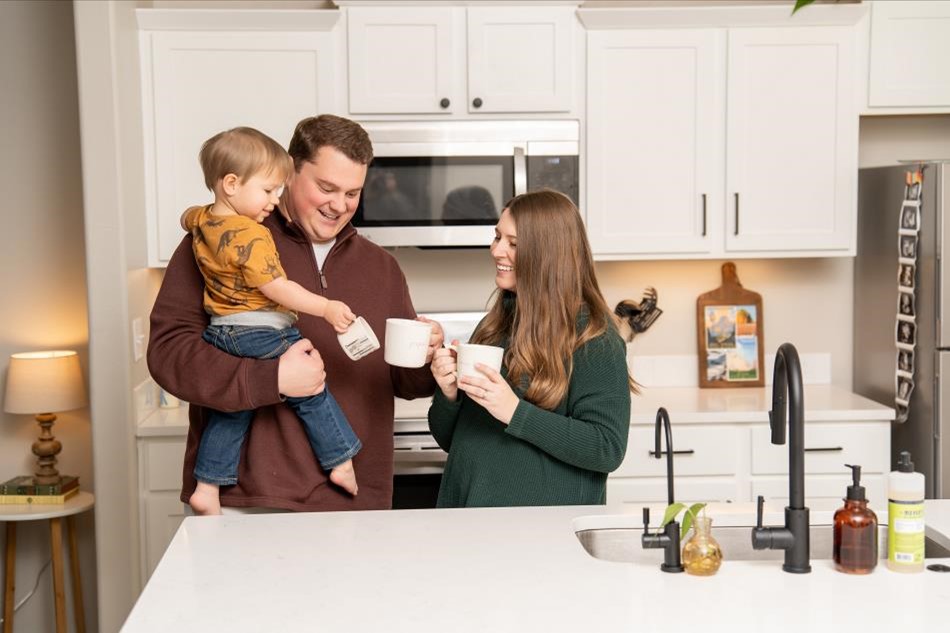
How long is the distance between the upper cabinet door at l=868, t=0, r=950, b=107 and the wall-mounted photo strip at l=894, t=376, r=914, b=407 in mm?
942

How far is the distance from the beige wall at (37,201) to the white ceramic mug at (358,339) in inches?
80.0

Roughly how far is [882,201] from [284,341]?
7.97 ft

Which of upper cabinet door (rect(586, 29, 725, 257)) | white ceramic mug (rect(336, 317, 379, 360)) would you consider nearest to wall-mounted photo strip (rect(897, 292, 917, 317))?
upper cabinet door (rect(586, 29, 725, 257))

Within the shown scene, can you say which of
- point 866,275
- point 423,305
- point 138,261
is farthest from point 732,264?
point 138,261

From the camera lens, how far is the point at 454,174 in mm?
Result: 3496

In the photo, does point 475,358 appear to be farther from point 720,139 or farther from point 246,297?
point 720,139

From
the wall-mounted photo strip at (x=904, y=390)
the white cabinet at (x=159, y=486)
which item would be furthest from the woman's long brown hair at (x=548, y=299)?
the wall-mounted photo strip at (x=904, y=390)

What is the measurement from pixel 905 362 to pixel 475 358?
7.10ft

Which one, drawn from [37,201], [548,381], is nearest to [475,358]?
[548,381]

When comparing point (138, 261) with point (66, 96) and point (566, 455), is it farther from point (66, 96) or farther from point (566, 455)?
point (566, 455)

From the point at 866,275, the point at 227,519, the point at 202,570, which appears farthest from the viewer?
the point at 866,275

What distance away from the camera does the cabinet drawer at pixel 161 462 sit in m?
3.29

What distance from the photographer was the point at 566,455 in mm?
2041

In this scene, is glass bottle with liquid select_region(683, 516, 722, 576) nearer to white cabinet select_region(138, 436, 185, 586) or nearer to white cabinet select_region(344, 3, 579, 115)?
white cabinet select_region(138, 436, 185, 586)
